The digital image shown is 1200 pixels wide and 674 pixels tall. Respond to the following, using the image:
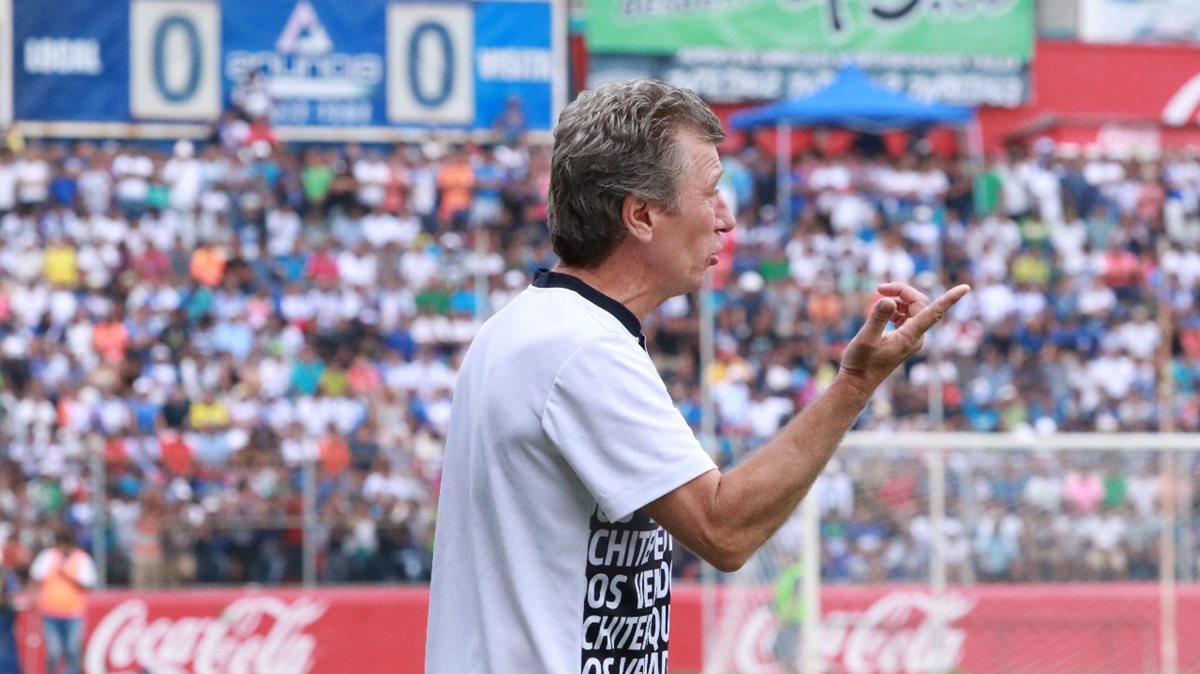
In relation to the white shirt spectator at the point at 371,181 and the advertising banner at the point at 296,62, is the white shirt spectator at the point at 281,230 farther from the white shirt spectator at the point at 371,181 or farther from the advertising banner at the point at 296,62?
the advertising banner at the point at 296,62

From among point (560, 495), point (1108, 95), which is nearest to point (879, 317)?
point (560, 495)

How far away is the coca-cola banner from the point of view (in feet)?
35.9

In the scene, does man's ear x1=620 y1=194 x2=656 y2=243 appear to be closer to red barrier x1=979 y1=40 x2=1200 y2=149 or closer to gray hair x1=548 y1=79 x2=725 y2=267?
gray hair x1=548 y1=79 x2=725 y2=267

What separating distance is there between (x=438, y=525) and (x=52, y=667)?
34.0 ft

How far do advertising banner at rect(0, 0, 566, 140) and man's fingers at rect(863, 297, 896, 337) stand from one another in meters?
18.6

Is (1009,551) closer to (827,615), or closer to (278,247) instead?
(827,615)

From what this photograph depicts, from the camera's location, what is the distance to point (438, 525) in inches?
103

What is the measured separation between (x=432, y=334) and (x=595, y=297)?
1370cm

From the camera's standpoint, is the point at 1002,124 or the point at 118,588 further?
the point at 1002,124

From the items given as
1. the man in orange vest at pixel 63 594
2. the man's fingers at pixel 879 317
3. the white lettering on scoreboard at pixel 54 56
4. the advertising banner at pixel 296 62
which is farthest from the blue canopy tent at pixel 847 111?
the man's fingers at pixel 879 317

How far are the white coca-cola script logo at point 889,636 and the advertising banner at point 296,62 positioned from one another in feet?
36.0

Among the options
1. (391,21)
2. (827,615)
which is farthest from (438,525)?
(391,21)

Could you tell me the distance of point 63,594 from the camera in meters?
12.0

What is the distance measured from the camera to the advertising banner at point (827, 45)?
22359 mm
